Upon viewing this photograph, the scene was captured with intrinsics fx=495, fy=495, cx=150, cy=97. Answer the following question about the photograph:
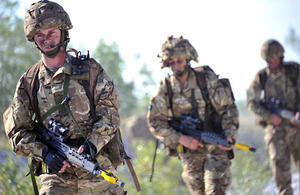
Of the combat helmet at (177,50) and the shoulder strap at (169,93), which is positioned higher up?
the combat helmet at (177,50)

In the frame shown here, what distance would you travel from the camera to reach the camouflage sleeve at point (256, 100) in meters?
8.16

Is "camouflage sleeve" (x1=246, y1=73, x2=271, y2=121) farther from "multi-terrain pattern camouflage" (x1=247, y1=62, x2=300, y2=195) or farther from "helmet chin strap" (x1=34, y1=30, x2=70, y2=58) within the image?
"helmet chin strap" (x1=34, y1=30, x2=70, y2=58)

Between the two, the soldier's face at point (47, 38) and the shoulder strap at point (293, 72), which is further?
the shoulder strap at point (293, 72)

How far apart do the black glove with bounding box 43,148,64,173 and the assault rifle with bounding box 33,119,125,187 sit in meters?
0.07

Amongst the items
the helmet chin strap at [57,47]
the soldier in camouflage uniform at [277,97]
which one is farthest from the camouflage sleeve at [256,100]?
the helmet chin strap at [57,47]

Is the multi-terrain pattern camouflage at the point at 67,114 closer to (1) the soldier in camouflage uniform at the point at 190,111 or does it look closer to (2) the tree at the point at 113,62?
(1) the soldier in camouflage uniform at the point at 190,111

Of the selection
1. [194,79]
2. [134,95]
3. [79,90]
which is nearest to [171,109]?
[194,79]

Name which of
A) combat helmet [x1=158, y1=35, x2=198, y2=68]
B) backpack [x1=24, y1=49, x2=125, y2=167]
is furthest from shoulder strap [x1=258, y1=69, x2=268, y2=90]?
backpack [x1=24, y1=49, x2=125, y2=167]

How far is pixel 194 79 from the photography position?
642 centimetres

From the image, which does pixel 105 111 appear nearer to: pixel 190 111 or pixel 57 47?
pixel 57 47

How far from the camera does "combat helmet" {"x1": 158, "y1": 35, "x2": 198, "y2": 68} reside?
21.2ft

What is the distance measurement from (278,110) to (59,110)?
4.71m

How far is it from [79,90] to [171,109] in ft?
7.63

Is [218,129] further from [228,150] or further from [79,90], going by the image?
[79,90]
